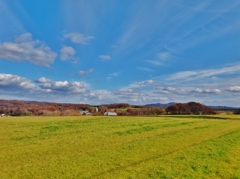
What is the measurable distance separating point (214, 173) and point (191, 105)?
115 m

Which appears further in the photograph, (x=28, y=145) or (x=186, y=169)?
(x=28, y=145)

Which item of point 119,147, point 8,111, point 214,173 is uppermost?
point 8,111

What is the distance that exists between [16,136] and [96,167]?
352 inches

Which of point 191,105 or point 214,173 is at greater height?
point 191,105

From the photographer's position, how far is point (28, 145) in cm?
1448

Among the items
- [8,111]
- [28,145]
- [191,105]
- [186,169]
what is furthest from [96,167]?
[191,105]

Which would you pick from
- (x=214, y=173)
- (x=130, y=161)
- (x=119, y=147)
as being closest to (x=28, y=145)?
(x=119, y=147)

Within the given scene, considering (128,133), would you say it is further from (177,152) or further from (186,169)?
(186,169)

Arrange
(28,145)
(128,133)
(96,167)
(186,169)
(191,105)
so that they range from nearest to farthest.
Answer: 1. (96,167)
2. (186,169)
3. (28,145)
4. (128,133)
5. (191,105)

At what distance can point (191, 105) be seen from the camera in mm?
120625

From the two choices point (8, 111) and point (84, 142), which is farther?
point (8, 111)

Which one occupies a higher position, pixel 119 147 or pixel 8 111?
pixel 8 111

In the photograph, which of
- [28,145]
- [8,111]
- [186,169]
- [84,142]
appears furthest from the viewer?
[8,111]

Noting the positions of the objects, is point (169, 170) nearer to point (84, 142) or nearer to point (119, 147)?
point (119, 147)
